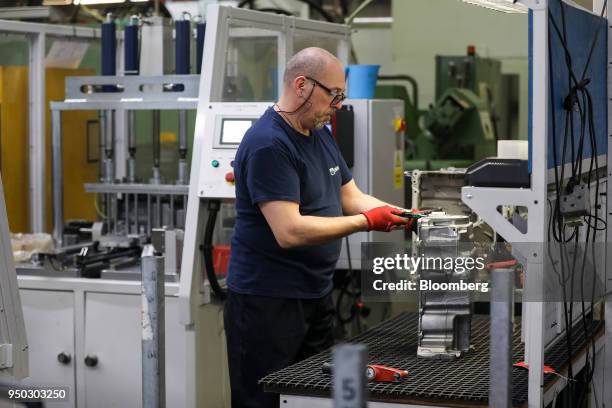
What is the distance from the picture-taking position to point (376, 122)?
376 centimetres

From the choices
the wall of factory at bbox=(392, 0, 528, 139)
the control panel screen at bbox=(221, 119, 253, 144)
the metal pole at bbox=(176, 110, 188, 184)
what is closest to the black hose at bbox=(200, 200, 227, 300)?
the control panel screen at bbox=(221, 119, 253, 144)

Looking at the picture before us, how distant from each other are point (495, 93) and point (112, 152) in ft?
10.5

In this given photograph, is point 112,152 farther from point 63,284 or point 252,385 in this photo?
point 252,385

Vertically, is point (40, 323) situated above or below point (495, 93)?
below

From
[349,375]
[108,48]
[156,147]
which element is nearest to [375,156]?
[156,147]

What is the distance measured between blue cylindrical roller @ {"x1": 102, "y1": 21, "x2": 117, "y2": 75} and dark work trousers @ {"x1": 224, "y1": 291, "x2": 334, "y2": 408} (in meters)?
1.46

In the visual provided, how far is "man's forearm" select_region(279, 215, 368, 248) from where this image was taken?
2496mm

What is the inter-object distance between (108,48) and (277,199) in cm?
163

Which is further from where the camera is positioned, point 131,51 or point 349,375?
point 131,51

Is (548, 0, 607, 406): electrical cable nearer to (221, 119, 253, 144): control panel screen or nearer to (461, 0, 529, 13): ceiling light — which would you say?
(461, 0, 529, 13): ceiling light

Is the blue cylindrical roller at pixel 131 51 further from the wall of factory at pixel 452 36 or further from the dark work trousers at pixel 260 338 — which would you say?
the wall of factory at pixel 452 36

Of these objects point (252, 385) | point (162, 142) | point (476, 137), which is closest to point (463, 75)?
point (476, 137)

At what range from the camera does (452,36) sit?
677cm

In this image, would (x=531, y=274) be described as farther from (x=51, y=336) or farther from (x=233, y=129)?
(x=51, y=336)
